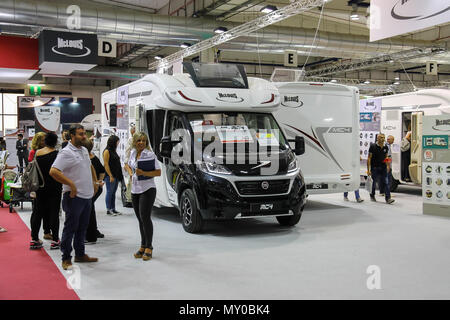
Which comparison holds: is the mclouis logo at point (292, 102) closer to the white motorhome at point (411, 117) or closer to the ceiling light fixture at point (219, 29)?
the white motorhome at point (411, 117)

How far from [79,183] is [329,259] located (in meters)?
3.04

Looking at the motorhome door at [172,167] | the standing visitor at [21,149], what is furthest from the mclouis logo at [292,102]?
the standing visitor at [21,149]

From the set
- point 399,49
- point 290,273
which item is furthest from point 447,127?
point 399,49

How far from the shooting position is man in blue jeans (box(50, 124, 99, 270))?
538 centimetres

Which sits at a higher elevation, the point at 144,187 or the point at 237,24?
the point at 237,24

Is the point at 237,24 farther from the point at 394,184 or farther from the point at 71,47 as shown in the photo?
the point at 394,184

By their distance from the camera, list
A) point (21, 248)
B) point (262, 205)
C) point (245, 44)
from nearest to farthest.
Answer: point (21, 248) < point (262, 205) < point (245, 44)

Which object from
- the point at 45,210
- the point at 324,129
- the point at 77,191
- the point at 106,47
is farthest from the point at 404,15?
the point at 106,47

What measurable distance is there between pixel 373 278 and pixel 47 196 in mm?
4130

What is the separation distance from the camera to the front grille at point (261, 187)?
718 centimetres

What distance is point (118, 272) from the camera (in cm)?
547

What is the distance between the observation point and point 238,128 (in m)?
8.01
